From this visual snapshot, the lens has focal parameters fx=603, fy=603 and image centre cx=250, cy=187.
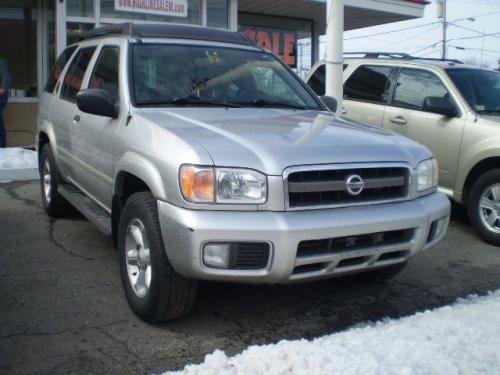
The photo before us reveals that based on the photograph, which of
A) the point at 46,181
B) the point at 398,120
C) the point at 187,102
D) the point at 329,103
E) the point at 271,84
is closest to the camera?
the point at 187,102

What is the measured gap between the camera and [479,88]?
681 cm

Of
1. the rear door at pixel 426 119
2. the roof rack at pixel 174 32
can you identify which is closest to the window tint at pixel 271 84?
the roof rack at pixel 174 32

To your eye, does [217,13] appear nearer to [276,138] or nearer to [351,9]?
[351,9]

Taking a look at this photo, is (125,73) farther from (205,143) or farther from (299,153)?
(299,153)

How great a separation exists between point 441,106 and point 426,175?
2.75 m

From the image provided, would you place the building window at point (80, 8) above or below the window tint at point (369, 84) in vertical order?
above

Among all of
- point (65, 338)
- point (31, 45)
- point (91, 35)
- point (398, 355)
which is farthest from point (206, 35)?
point (31, 45)

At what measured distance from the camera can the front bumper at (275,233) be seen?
3168mm

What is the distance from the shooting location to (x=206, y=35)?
5031 millimetres

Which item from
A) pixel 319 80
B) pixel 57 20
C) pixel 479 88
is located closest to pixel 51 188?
pixel 319 80

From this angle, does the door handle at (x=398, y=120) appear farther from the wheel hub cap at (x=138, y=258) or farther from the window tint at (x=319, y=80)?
the wheel hub cap at (x=138, y=258)

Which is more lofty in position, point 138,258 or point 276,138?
point 276,138

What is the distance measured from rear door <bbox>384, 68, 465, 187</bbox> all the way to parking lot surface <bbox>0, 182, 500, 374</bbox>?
1080 millimetres

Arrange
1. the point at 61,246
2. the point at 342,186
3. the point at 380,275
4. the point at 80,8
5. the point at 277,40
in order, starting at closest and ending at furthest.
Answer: the point at 342,186 < the point at 380,275 < the point at 61,246 < the point at 80,8 < the point at 277,40
